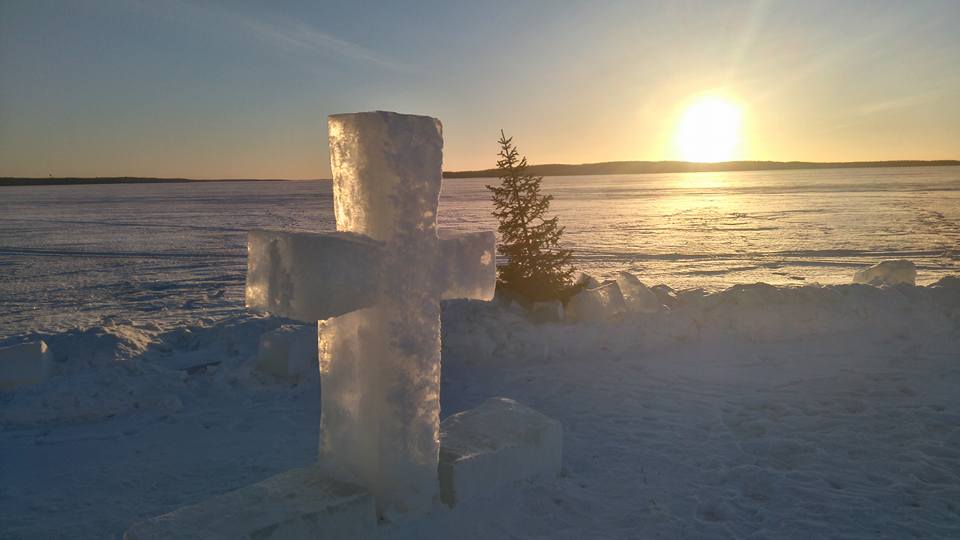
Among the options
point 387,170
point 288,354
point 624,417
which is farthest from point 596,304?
point 387,170

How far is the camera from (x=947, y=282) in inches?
351

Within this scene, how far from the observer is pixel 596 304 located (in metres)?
8.48

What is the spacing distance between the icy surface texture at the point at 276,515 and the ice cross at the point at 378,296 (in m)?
0.16

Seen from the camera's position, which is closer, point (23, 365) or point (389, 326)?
point (389, 326)

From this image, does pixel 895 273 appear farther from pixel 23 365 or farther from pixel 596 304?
pixel 23 365

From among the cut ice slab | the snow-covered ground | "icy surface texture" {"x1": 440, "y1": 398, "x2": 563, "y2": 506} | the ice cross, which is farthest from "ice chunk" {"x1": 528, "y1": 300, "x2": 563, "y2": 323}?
the cut ice slab

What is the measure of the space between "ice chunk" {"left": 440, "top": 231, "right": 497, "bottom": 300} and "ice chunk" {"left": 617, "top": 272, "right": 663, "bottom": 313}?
5.12 meters

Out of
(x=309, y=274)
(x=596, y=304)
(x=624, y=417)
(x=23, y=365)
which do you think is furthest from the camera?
(x=596, y=304)

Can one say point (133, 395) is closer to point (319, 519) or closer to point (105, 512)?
point (105, 512)

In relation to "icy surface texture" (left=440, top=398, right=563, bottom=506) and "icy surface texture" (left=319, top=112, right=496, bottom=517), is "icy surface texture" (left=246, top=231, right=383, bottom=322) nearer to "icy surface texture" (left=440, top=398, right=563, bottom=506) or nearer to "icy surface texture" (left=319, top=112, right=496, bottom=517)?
"icy surface texture" (left=319, top=112, right=496, bottom=517)

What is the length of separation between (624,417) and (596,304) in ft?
10.2

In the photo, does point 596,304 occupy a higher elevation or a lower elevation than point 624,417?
higher

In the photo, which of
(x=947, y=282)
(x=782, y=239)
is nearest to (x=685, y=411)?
(x=947, y=282)

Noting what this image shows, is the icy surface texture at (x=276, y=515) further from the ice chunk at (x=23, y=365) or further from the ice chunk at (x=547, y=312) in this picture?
the ice chunk at (x=547, y=312)
